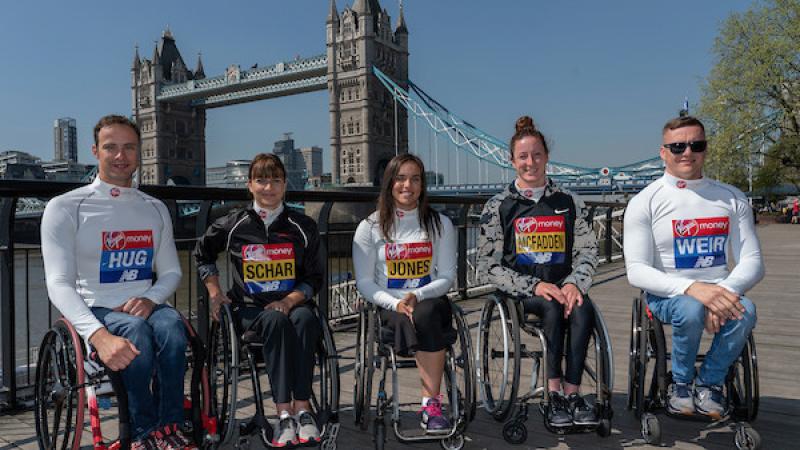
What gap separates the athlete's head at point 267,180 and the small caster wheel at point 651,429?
5.93 feet

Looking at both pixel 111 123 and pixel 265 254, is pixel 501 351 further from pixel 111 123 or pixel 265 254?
pixel 111 123

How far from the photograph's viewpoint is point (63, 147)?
175m

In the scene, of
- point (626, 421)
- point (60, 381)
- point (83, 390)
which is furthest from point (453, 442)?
point (60, 381)

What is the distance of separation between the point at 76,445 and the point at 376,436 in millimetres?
1074

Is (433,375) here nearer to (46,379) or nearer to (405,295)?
(405,295)

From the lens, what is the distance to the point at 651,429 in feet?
7.91

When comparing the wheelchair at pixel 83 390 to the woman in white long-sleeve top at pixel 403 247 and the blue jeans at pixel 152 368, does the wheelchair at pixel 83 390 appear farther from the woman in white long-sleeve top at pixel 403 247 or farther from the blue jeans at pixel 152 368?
the woman in white long-sleeve top at pixel 403 247

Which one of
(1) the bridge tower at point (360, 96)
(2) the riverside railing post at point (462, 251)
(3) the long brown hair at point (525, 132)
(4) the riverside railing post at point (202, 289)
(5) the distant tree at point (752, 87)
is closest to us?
(3) the long brown hair at point (525, 132)

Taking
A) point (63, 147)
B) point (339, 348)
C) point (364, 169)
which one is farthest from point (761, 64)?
point (63, 147)

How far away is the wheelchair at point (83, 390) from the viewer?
2002 mm

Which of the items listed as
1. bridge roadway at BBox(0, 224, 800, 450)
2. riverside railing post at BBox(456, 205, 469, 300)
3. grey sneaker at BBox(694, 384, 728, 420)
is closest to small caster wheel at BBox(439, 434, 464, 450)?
bridge roadway at BBox(0, 224, 800, 450)

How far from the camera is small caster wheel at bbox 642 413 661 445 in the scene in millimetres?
2402

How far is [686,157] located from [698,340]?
771mm

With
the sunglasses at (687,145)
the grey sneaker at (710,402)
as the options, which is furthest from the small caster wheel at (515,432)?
the sunglasses at (687,145)
